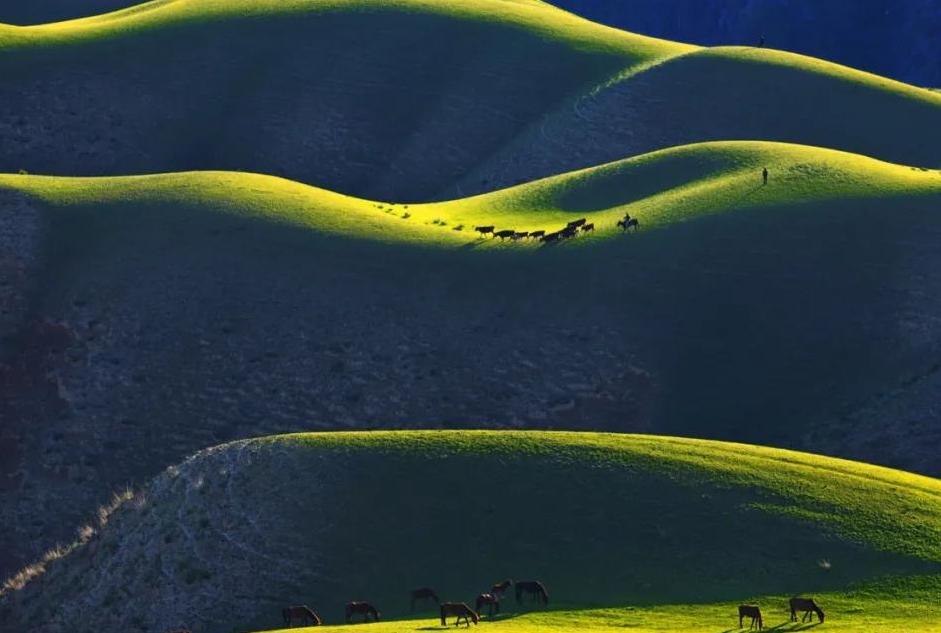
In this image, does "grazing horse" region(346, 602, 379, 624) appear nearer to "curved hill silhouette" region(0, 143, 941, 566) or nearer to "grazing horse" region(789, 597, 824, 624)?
"grazing horse" region(789, 597, 824, 624)

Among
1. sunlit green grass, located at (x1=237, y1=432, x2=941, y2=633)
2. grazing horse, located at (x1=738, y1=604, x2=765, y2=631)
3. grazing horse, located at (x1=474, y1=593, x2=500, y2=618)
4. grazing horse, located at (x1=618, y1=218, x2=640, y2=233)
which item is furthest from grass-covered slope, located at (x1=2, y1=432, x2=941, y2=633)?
grazing horse, located at (x1=618, y1=218, x2=640, y2=233)

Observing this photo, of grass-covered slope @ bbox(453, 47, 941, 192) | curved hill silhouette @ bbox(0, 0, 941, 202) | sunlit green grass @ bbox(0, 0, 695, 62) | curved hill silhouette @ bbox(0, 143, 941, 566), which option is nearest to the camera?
curved hill silhouette @ bbox(0, 143, 941, 566)

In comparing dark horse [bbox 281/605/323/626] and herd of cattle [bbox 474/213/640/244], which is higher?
herd of cattle [bbox 474/213/640/244]

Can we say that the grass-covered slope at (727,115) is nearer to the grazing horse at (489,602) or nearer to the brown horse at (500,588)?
the brown horse at (500,588)

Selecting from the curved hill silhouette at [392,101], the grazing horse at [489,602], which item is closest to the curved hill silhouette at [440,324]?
the grazing horse at [489,602]

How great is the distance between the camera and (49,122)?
439 ft

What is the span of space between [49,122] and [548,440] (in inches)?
3348

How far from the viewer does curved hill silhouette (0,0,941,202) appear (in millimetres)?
→ 133750

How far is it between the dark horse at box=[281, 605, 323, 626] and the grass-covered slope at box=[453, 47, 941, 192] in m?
84.1

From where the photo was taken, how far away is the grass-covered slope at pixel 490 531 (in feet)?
173

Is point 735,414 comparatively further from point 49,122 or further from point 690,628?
point 49,122

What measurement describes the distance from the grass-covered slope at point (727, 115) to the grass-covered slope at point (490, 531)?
73509 mm

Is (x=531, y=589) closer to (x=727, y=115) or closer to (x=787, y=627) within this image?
(x=787, y=627)

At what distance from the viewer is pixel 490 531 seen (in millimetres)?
56812
